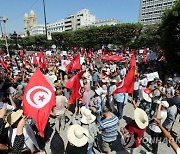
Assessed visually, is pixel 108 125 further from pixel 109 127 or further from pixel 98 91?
pixel 98 91

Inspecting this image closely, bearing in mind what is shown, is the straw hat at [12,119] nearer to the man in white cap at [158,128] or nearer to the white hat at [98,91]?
the man in white cap at [158,128]

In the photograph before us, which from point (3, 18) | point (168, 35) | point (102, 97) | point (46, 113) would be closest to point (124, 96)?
point (102, 97)

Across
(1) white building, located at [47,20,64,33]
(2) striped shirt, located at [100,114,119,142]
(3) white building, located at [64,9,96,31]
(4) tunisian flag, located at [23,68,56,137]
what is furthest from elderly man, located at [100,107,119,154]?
(1) white building, located at [47,20,64,33]

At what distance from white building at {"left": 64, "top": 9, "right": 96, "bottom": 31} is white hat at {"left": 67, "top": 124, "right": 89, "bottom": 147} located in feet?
428

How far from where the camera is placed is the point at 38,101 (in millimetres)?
→ 4484

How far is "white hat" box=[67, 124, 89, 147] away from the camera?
4.79 meters

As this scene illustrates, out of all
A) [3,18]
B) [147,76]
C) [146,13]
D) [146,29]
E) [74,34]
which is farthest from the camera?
[146,13]

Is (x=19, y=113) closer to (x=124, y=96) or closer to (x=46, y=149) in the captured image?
(x=46, y=149)

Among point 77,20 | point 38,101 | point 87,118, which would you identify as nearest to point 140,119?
point 87,118

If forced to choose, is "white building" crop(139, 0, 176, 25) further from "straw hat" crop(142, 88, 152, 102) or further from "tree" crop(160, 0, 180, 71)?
"straw hat" crop(142, 88, 152, 102)

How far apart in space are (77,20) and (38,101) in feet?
447

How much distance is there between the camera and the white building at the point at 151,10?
152 m

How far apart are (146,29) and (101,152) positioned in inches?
1547

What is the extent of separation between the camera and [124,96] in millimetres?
7746
